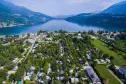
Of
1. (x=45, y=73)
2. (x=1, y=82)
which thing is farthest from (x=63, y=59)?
(x=1, y=82)

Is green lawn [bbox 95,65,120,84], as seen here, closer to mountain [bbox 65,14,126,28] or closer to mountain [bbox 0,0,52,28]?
mountain [bbox 65,14,126,28]

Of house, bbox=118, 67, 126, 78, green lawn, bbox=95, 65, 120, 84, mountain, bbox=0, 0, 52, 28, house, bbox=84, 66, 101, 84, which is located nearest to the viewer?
house, bbox=84, 66, 101, 84

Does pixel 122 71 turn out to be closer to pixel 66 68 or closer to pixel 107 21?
pixel 66 68

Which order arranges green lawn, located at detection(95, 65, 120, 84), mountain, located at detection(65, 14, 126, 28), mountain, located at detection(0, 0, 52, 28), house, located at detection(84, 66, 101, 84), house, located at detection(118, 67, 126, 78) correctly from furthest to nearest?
mountain, located at detection(0, 0, 52, 28)
mountain, located at detection(65, 14, 126, 28)
house, located at detection(118, 67, 126, 78)
green lawn, located at detection(95, 65, 120, 84)
house, located at detection(84, 66, 101, 84)

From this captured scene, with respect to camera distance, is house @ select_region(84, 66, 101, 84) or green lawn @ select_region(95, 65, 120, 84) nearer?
house @ select_region(84, 66, 101, 84)

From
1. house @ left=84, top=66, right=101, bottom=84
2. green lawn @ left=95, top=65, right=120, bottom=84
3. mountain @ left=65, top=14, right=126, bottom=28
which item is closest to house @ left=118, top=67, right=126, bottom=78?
green lawn @ left=95, top=65, right=120, bottom=84

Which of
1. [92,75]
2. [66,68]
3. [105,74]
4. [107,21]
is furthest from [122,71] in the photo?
[107,21]

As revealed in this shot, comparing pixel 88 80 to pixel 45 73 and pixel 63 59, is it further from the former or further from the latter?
Result: pixel 63 59
